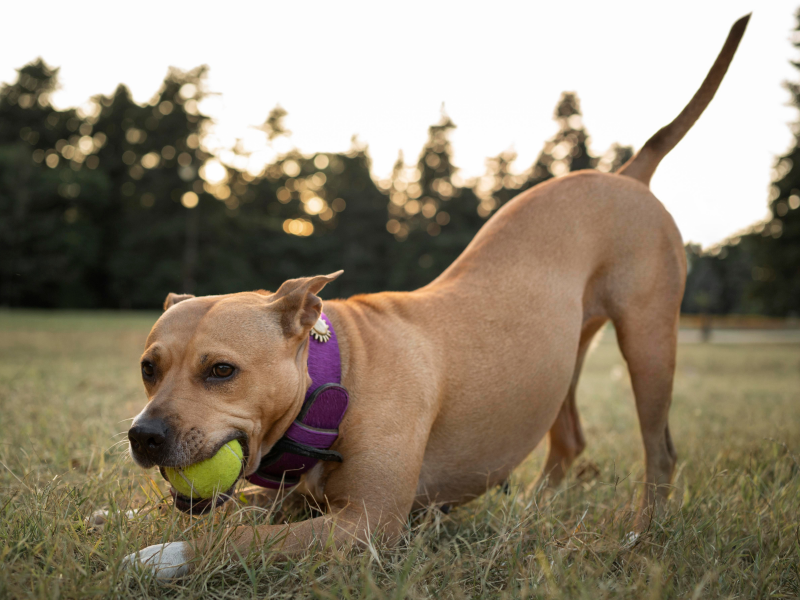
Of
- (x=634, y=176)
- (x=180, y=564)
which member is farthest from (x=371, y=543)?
(x=634, y=176)

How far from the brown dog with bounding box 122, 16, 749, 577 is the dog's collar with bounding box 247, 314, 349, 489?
1.9 inches

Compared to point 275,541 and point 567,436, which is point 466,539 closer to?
point 275,541

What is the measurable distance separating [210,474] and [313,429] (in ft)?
1.48

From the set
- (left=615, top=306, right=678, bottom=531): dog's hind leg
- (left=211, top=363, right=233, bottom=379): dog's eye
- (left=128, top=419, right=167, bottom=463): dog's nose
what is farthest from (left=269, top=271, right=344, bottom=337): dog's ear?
(left=615, top=306, right=678, bottom=531): dog's hind leg

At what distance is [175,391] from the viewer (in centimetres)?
223

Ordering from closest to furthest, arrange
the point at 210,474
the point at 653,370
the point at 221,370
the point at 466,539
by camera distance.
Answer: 1. the point at 210,474
2. the point at 221,370
3. the point at 466,539
4. the point at 653,370

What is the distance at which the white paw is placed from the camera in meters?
1.78

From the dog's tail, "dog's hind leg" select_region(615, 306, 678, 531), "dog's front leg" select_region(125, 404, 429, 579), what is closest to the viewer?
"dog's front leg" select_region(125, 404, 429, 579)

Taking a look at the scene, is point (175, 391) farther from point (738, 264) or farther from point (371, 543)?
point (738, 264)

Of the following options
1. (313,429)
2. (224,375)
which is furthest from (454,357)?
(224,375)

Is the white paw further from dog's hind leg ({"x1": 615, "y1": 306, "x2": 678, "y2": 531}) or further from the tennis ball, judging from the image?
dog's hind leg ({"x1": 615, "y1": 306, "x2": 678, "y2": 531})

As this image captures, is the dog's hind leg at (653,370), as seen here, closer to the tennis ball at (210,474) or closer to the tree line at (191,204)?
the tennis ball at (210,474)

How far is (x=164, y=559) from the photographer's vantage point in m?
1.85

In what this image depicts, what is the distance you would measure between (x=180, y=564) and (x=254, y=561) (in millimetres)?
236
